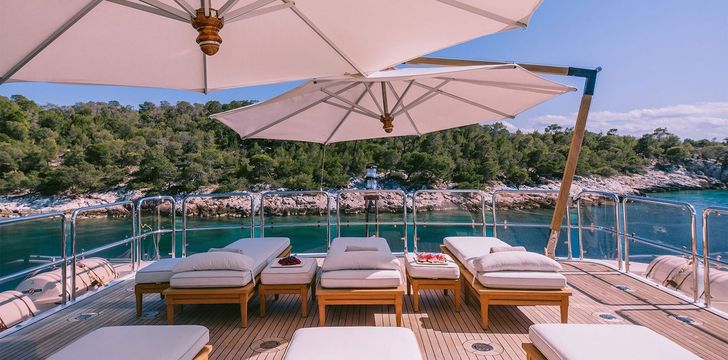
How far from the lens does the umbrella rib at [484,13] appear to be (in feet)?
7.41

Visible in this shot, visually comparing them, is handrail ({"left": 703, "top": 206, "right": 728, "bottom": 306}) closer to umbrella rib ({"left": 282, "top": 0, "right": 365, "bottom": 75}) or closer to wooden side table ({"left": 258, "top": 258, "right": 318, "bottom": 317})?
umbrella rib ({"left": 282, "top": 0, "right": 365, "bottom": 75})

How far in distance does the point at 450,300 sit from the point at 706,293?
2.29 m

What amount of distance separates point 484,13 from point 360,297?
7.57ft

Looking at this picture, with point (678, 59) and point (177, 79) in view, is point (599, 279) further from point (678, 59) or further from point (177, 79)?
point (678, 59)

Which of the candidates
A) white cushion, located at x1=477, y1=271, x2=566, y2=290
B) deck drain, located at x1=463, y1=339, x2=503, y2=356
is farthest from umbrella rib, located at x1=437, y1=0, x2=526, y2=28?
deck drain, located at x1=463, y1=339, x2=503, y2=356

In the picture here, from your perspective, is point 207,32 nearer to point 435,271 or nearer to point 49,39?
point 49,39

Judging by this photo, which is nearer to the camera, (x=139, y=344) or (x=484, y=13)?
(x=139, y=344)

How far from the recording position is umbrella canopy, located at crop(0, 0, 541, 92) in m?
2.22

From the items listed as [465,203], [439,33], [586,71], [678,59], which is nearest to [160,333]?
[439,33]

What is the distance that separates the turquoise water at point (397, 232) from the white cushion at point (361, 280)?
2303 mm

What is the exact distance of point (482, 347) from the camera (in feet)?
9.87

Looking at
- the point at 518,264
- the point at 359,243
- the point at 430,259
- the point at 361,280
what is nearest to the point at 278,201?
the point at 359,243

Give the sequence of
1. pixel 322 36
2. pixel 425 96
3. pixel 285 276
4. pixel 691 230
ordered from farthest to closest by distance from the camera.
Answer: pixel 425 96 < pixel 691 230 < pixel 285 276 < pixel 322 36

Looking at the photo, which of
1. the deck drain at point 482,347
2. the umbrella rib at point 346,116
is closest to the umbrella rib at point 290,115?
the umbrella rib at point 346,116
